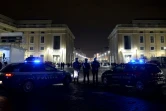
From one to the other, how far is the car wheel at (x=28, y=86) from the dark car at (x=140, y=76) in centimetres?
533

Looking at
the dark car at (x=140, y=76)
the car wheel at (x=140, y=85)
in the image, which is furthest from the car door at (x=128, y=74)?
the car wheel at (x=140, y=85)

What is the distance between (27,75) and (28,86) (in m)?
0.62

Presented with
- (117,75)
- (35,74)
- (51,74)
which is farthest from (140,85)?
(35,74)

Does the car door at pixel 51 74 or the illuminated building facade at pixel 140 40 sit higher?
→ the illuminated building facade at pixel 140 40

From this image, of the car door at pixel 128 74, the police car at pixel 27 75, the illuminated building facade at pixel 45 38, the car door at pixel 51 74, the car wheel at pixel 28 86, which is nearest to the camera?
the police car at pixel 27 75

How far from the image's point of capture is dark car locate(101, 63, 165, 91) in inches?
449

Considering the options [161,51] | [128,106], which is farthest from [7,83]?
[161,51]

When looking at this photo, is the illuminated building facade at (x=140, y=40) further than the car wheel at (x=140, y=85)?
Yes

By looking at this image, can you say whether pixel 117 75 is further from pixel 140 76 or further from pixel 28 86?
pixel 28 86

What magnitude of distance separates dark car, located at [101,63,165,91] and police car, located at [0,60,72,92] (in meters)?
4.07

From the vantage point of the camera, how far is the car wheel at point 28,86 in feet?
36.5

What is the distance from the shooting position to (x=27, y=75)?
11211 mm

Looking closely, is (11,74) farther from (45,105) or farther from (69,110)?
(69,110)

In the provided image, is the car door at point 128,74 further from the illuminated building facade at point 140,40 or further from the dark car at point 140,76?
the illuminated building facade at point 140,40
